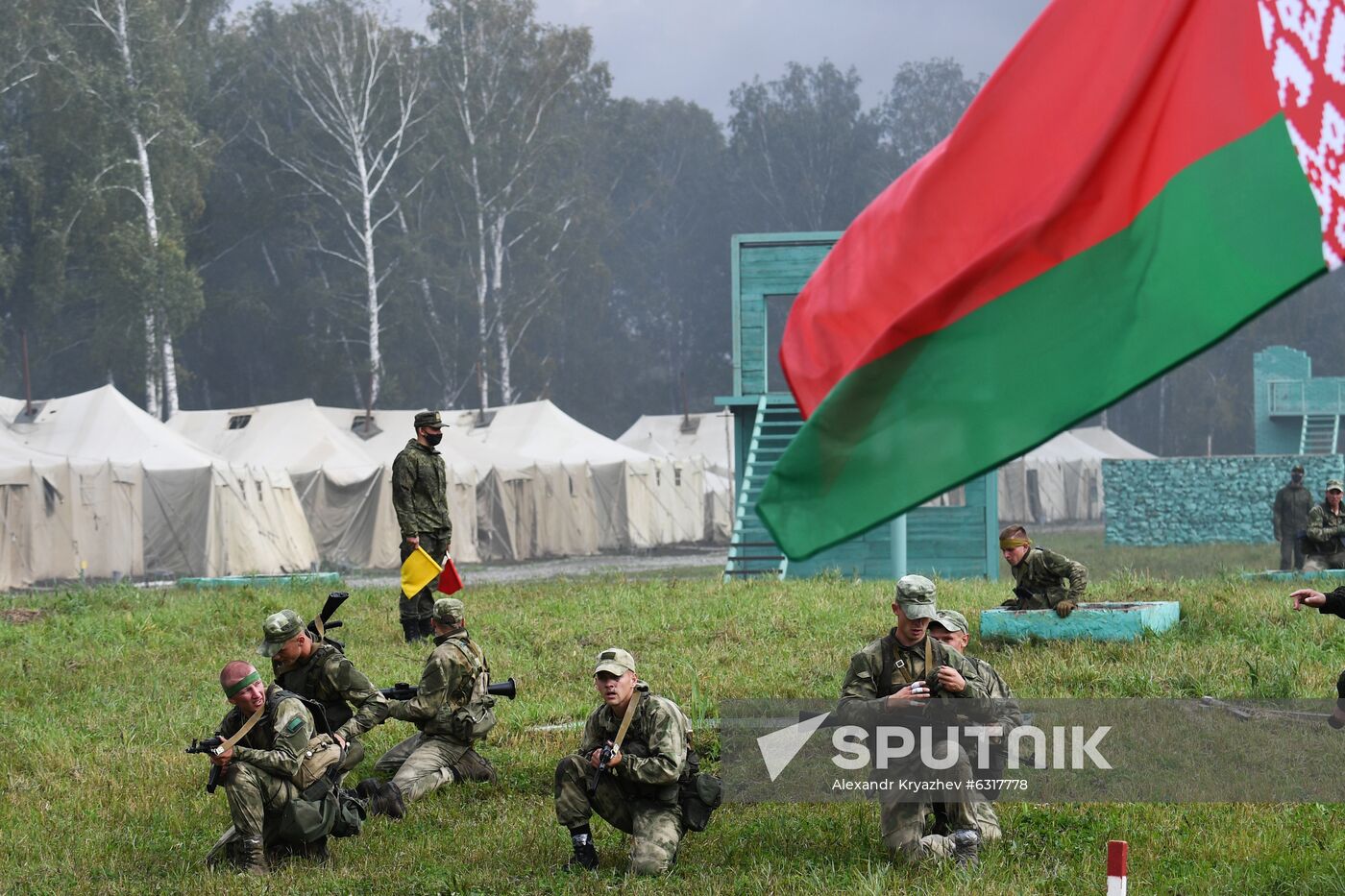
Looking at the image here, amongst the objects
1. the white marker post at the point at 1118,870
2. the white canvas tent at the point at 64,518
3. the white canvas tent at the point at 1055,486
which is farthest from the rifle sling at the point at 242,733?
the white canvas tent at the point at 1055,486

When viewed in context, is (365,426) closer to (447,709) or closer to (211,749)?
(447,709)

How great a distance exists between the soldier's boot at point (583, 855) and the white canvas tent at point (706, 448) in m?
32.3

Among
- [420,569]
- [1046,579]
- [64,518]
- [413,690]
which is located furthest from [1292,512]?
[64,518]

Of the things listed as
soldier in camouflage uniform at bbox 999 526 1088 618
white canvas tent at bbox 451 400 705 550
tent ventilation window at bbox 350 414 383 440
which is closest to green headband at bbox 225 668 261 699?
soldier in camouflage uniform at bbox 999 526 1088 618

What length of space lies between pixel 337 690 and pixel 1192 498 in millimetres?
34135

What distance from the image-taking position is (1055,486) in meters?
52.5

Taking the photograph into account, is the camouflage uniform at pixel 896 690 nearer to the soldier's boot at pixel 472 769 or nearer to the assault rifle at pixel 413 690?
the assault rifle at pixel 413 690

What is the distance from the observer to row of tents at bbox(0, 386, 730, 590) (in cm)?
2758

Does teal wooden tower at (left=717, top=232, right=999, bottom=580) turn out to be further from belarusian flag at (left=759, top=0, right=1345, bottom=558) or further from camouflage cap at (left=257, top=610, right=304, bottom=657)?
belarusian flag at (left=759, top=0, right=1345, bottom=558)

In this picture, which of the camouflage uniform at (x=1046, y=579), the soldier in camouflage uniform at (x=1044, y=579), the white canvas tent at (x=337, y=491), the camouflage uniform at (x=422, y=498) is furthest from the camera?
the white canvas tent at (x=337, y=491)

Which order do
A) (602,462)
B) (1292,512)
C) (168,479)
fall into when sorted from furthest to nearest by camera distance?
(602,462), (168,479), (1292,512)

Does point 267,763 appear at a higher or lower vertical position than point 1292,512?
lower

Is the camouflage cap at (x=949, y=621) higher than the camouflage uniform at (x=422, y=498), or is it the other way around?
the camouflage uniform at (x=422, y=498)

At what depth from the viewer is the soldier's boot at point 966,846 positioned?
7.19m
